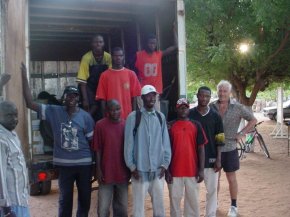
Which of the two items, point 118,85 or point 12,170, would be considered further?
point 118,85

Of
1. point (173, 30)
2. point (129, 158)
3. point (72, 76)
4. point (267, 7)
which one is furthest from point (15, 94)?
point (267, 7)

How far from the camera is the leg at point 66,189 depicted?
12.6 feet

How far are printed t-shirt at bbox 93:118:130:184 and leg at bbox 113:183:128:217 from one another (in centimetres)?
17

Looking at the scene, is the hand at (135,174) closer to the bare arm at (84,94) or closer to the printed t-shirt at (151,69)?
the bare arm at (84,94)

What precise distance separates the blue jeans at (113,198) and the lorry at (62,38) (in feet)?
2.53

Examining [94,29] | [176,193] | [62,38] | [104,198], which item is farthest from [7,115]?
[62,38]

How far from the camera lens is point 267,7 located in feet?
26.3

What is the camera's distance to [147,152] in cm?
374

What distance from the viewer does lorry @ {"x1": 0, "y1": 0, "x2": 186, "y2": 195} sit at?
140 inches

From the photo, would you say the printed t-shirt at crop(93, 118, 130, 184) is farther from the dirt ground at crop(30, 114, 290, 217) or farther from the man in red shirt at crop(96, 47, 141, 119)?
the dirt ground at crop(30, 114, 290, 217)

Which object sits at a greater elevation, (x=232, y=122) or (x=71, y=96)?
(x=71, y=96)

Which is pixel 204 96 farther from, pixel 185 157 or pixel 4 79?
pixel 4 79

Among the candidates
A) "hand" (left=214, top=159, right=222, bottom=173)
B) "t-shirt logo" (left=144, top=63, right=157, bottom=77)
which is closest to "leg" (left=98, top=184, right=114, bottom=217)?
"hand" (left=214, top=159, right=222, bottom=173)

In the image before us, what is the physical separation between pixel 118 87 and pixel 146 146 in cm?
80
